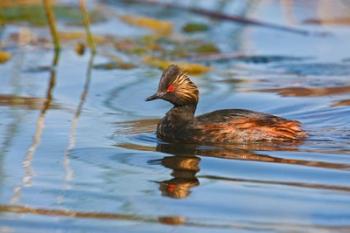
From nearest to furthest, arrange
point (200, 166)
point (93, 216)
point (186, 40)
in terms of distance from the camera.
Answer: point (93, 216), point (200, 166), point (186, 40)

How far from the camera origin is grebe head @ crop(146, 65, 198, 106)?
10.2 metres

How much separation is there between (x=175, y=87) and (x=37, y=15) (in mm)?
9510

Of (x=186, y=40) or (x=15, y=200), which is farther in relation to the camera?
(x=186, y=40)

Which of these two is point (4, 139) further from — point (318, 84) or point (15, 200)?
point (318, 84)

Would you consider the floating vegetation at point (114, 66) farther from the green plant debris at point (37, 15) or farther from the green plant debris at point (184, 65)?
the green plant debris at point (37, 15)

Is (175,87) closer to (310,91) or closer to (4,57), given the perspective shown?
(310,91)

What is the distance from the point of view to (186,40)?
1781 cm

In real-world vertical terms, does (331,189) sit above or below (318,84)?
below

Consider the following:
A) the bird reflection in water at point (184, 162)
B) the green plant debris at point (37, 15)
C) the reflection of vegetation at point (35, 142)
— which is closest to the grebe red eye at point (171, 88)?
the bird reflection in water at point (184, 162)

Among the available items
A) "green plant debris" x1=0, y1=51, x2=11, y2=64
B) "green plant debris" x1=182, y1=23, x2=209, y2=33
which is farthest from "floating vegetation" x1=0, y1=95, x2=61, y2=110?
"green plant debris" x1=182, y1=23, x2=209, y2=33

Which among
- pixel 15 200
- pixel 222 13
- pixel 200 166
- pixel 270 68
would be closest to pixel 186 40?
pixel 222 13

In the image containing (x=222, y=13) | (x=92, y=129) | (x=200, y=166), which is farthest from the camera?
(x=222, y=13)

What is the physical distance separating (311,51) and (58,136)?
7.50 m

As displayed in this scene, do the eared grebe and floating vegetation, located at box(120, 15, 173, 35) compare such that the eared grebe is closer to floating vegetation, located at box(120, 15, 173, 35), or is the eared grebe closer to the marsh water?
the marsh water
